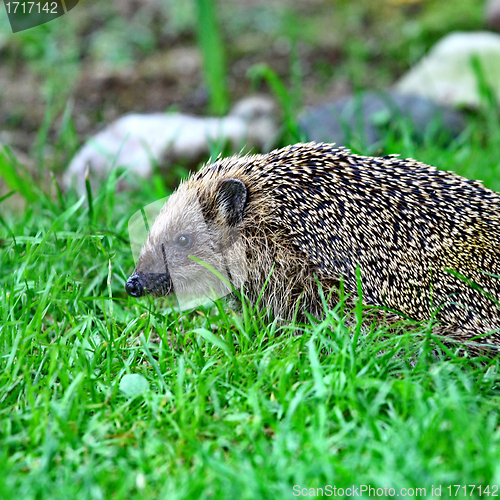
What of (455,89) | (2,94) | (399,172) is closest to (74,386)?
(399,172)

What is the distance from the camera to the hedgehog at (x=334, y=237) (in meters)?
A: 3.30

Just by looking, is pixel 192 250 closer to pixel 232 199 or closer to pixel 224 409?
pixel 232 199

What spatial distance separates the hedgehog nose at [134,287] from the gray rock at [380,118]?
11.2 ft

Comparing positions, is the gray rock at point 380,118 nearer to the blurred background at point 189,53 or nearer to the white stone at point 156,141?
the white stone at point 156,141

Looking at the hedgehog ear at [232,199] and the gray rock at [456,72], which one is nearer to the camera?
the hedgehog ear at [232,199]

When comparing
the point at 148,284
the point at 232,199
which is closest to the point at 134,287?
the point at 148,284

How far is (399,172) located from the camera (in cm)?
364

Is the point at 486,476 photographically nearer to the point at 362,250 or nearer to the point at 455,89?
the point at 362,250

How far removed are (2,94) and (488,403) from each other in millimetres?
8283

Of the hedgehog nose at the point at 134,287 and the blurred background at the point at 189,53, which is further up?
the blurred background at the point at 189,53

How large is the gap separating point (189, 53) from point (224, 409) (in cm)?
796

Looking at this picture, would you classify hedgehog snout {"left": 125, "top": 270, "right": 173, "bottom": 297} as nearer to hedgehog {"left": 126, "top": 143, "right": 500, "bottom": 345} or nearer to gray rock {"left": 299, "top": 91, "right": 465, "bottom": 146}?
hedgehog {"left": 126, "top": 143, "right": 500, "bottom": 345}

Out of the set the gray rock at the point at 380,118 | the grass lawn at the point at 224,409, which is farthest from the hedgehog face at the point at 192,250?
the gray rock at the point at 380,118

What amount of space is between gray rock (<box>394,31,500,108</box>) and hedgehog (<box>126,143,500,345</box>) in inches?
166
